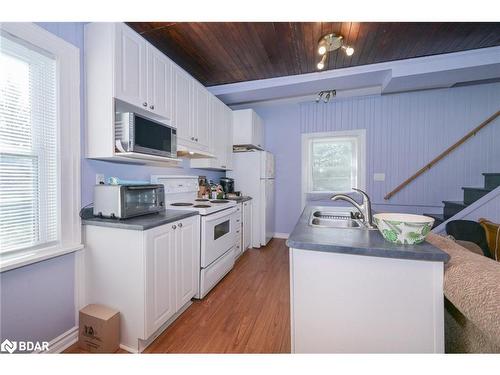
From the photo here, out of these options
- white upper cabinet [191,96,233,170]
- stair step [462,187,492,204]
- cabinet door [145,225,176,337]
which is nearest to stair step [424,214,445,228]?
stair step [462,187,492,204]

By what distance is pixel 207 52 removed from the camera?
2.19 m

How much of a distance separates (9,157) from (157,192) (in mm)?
851

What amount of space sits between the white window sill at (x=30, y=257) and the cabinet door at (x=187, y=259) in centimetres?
71

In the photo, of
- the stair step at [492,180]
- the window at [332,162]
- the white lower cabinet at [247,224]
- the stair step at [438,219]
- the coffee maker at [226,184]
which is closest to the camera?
Result: the stair step at [492,180]

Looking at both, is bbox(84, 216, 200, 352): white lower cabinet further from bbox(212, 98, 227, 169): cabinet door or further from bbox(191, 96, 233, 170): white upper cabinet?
bbox(212, 98, 227, 169): cabinet door

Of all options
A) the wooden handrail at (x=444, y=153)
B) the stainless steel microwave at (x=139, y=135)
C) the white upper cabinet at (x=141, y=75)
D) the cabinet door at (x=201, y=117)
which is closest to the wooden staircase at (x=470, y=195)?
the wooden handrail at (x=444, y=153)

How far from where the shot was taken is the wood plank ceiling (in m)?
1.80

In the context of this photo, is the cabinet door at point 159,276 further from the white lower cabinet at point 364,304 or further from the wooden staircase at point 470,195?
the wooden staircase at point 470,195

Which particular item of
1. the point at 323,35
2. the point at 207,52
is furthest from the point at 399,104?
the point at 207,52

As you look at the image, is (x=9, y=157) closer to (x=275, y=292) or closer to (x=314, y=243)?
(x=314, y=243)

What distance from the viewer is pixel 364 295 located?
35.5 inches

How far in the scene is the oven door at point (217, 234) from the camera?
1.97 meters

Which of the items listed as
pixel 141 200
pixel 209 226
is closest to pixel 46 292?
pixel 141 200

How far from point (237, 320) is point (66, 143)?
186 cm
